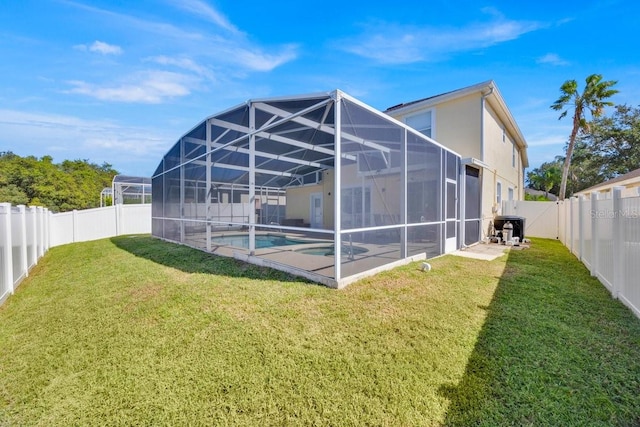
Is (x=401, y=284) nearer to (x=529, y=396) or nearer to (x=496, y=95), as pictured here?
(x=529, y=396)

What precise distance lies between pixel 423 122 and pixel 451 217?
516cm

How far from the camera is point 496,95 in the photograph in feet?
34.3

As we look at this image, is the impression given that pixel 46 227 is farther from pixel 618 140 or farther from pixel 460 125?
pixel 618 140

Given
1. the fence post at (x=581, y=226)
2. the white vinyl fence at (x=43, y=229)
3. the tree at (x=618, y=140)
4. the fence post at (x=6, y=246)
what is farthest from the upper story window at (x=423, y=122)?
the tree at (x=618, y=140)

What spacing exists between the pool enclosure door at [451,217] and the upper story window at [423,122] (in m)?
3.76

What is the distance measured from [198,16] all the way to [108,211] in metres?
11.3

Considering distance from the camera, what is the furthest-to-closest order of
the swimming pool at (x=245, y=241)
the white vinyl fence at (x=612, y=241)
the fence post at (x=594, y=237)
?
the swimming pool at (x=245, y=241)
the fence post at (x=594, y=237)
the white vinyl fence at (x=612, y=241)

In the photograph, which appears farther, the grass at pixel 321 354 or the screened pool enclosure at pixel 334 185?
the screened pool enclosure at pixel 334 185

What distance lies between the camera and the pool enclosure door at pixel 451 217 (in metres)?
8.23

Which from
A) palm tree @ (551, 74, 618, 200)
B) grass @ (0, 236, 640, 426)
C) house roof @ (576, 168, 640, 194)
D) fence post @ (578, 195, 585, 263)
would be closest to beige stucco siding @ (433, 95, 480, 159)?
fence post @ (578, 195, 585, 263)

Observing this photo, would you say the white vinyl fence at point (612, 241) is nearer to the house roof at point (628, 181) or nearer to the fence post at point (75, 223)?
the house roof at point (628, 181)

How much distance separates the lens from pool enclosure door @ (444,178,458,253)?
27.0 ft

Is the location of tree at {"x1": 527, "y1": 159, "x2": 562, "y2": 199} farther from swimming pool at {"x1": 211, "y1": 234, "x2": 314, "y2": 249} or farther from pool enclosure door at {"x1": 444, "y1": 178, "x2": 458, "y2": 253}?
swimming pool at {"x1": 211, "y1": 234, "x2": 314, "y2": 249}

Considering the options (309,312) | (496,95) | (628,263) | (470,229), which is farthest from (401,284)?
(496,95)
